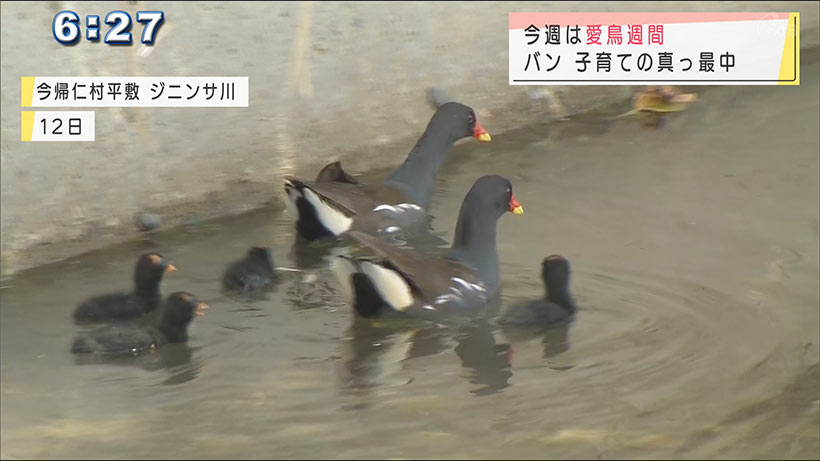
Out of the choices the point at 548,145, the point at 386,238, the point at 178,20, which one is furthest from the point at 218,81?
the point at 548,145

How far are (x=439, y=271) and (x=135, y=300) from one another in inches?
57.6

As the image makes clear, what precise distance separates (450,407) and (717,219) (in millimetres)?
2808

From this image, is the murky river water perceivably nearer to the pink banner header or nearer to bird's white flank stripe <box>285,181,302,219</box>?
bird's white flank stripe <box>285,181,302,219</box>

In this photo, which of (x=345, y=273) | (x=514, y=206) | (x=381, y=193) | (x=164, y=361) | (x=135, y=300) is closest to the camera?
(x=164, y=361)

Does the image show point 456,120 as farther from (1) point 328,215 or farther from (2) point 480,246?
(2) point 480,246

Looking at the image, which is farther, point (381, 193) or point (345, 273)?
point (381, 193)

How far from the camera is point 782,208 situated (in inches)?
289

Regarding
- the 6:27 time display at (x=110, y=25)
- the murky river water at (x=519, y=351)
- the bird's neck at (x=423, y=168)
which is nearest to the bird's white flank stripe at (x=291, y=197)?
the murky river water at (x=519, y=351)

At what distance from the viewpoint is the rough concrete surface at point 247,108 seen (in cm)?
704

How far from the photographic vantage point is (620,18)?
30.4ft

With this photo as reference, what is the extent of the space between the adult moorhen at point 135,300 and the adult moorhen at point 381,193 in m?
0.95
